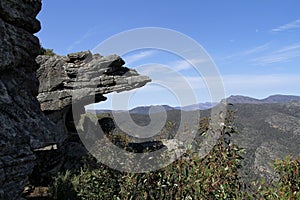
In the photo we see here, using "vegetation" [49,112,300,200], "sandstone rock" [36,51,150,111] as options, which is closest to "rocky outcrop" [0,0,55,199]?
"vegetation" [49,112,300,200]

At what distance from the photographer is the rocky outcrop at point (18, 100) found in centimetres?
796

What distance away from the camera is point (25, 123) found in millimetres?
9133

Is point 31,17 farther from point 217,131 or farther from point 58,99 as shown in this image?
point 58,99

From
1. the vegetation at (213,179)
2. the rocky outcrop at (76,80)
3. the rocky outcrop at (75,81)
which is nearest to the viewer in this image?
the vegetation at (213,179)

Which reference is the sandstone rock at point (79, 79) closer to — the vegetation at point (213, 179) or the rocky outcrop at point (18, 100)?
the rocky outcrop at point (18, 100)

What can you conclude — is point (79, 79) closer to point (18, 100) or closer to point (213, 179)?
point (18, 100)

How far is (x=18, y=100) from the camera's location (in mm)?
9523

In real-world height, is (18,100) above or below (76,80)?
below

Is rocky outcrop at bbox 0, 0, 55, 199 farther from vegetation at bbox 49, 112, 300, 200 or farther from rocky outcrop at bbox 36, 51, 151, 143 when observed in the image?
rocky outcrop at bbox 36, 51, 151, 143

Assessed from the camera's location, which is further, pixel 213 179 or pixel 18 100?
pixel 18 100

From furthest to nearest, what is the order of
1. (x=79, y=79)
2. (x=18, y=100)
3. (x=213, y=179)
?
1. (x=79, y=79)
2. (x=18, y=100)
3. (x=213, y=179)

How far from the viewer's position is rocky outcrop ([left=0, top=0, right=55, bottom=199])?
7965mm

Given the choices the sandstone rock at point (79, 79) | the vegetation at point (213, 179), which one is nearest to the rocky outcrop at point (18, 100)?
the vegetation at point (213, 179)

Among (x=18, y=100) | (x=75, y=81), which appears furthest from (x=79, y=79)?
(x=18, y=100)
